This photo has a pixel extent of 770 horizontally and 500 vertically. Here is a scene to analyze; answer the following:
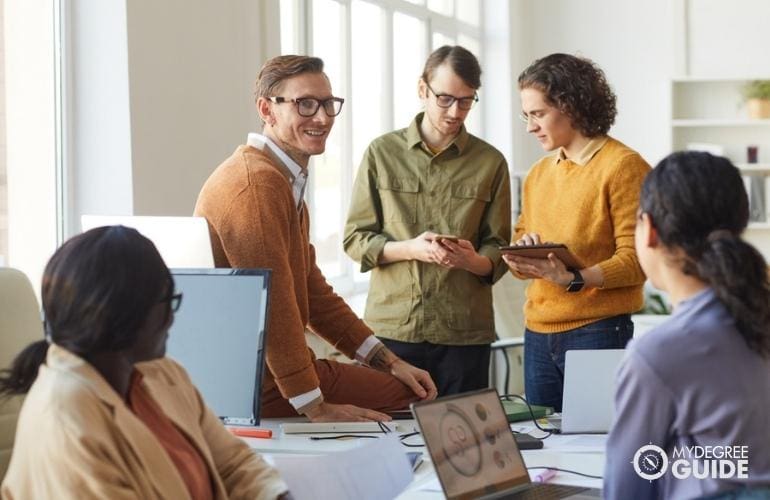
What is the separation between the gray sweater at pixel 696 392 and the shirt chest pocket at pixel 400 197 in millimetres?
1907

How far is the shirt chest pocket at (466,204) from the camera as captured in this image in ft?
11.7

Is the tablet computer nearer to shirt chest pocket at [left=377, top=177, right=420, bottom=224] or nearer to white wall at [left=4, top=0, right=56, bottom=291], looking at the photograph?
shirt chest pocket at [left=377, top=177, right=420, bottom=224]

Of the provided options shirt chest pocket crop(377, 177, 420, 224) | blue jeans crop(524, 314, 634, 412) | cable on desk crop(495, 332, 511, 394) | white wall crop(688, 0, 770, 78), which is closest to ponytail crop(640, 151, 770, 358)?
blue jeans crop(524, 314, 634, 412)

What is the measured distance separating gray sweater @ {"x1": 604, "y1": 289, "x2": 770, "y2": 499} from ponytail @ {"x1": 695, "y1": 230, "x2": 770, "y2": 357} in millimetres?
19

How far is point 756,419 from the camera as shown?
5.59ft

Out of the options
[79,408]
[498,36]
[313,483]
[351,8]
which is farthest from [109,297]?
[498,36]

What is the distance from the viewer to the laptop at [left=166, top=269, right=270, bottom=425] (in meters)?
2.38

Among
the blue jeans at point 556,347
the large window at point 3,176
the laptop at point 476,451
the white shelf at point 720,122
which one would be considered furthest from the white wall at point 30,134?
the white shelf at point 720,122

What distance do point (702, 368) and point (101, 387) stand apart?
2.93 feet

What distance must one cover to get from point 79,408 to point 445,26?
19.0 ft

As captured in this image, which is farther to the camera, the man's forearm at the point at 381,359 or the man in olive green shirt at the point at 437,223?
the man in olive green shirt at the point at 437,223

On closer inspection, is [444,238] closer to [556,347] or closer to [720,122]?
[556,347]

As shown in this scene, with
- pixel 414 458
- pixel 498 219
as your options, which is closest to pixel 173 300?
pixel 414 458

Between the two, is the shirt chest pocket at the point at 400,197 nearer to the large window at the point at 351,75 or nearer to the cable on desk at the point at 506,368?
the large window at the point at 351,75
